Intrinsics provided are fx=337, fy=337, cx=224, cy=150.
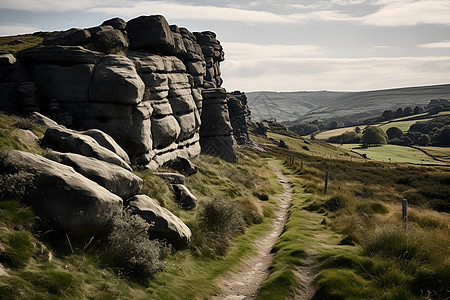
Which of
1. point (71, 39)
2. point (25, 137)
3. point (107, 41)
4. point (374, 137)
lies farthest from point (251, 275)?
point (374, 137)

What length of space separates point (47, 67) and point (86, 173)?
15.7 metres

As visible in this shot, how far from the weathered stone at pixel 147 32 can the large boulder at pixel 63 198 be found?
80.7ft

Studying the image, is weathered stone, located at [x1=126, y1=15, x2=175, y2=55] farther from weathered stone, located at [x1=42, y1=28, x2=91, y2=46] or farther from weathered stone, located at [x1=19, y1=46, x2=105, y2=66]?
weathered stone, located at [x1=19, y1=46, x2=105, y2=66]

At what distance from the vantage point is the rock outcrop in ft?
74.3

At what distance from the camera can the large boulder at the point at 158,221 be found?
480 inches

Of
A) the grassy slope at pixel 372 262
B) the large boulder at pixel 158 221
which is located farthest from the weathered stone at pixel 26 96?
the grassy slope at pixel 372 262

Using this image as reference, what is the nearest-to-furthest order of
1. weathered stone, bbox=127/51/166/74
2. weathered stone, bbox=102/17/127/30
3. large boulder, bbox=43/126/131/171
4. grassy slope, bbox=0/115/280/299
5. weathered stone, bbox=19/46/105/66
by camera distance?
grassy slope, bbox=0/115/280/299 < large boulder, bbox=43/126/131/171 < weathered stone, bbox=19/46/105/66 < weathered stone, bbox=127/51/166/74 < weathered stone, bbox=102/17/127/30

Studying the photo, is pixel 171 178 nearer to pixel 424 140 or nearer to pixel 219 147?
pixel 219 147

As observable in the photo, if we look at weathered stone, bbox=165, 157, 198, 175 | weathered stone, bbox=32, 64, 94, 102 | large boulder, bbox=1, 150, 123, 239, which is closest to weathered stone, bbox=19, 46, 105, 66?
weathered stone, bbox=32, 64, 94, 102

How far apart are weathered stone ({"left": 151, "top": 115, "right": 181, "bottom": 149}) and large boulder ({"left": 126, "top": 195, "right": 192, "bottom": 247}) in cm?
1516

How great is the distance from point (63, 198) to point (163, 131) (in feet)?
65.1

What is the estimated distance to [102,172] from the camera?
1160 centimetres

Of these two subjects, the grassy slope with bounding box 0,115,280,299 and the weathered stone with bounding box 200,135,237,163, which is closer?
the grassy slope with bounding box 0,115,280,299

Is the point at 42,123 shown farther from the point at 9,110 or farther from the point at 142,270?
the point at 142,270
